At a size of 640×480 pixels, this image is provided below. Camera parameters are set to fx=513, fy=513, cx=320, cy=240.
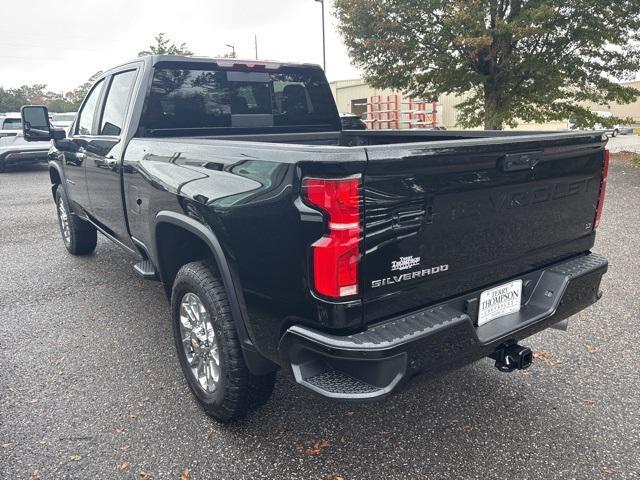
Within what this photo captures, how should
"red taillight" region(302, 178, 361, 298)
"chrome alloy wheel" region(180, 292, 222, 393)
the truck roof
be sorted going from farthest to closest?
the truck roof
"chrome alloy wheel" region(180, 292, 222, 393)
"red taillight" region(302, 178, 361, 298)

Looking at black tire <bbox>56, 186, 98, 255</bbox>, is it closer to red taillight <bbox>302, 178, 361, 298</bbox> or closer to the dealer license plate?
red taillight <bbox>302, 178, 361, 298</bbox>

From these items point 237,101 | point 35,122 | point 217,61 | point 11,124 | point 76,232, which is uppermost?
point 217,61

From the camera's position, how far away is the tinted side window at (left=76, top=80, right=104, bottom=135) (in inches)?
180

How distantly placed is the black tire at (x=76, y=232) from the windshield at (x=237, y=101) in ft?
8.21

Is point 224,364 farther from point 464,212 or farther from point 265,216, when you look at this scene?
point 464,212

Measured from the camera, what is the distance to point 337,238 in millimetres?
1859

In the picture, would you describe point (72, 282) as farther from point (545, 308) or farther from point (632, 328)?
point (632, 328)

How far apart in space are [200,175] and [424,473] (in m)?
1.78

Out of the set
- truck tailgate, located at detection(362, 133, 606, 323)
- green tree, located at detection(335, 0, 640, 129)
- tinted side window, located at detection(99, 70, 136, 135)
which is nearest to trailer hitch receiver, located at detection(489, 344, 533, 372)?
truck tailgate, located at detection(362, 133, 606, 323)

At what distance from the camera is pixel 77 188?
4.91 meters

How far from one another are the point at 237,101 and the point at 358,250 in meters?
2.44

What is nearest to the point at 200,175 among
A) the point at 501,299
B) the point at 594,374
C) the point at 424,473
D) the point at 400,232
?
the point at 400,232

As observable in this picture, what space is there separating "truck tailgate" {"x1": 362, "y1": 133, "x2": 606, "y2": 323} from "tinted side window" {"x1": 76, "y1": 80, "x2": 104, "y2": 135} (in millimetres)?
3550

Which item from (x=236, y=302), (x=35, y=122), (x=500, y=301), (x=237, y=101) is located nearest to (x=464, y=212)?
(x=500, y=301)
